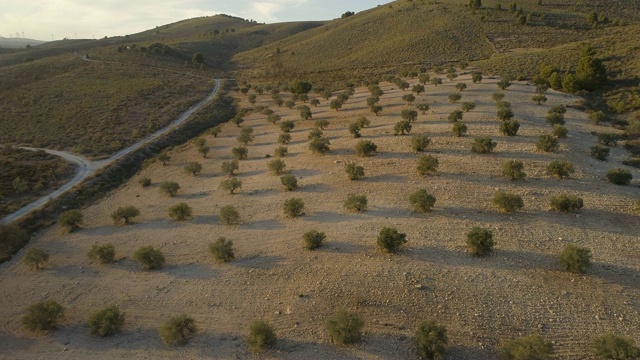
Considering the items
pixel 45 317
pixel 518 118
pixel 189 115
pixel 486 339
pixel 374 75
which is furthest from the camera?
pixel 374 75

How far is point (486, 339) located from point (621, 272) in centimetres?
703

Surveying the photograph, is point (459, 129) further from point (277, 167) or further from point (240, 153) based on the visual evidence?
point (240, 153)

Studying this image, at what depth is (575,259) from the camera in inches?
611

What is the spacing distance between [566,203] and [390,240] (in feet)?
31.2

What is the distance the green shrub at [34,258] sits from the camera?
63.0ft

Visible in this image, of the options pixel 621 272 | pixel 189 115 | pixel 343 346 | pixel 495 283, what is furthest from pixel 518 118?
pixel 189 115

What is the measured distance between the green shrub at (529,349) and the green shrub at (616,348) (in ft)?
4.47

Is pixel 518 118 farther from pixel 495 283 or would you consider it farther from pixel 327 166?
pixel 495 283

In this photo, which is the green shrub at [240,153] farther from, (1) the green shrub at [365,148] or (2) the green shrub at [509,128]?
(2) the green shrub at [509,128]

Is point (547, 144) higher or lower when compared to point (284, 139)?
higher

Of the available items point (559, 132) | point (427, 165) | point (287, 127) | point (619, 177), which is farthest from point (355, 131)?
point (619, 177)

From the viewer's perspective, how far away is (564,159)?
25625 mm

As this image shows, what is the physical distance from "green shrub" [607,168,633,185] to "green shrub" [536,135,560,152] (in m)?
4.21

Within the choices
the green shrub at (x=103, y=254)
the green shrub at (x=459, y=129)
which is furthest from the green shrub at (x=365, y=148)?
the green shrub at (x=103, y=254)
